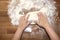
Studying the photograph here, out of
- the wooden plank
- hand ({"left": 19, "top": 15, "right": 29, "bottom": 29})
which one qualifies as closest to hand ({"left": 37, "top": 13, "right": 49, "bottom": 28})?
hand ({"left": 19, "top": 15, "right": 29, "bottom": 29})

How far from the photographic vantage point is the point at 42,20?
4.52 feet

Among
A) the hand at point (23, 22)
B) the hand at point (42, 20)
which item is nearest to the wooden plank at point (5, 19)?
the hand at point (23, 22)

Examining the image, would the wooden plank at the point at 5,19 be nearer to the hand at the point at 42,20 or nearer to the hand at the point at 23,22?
the hand at the point at 23,22

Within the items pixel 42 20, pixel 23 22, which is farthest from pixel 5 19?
pixel 42 20

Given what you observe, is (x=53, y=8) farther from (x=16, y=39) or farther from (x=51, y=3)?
(x=16, y=39)

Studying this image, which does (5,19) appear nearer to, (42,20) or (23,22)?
(23,22)

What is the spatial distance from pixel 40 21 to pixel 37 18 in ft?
0.13

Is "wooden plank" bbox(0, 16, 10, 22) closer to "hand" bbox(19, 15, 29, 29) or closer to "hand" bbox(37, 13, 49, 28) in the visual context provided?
"hand" bbox(19, 15, 29, 29)

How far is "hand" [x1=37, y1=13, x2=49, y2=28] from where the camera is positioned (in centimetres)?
137

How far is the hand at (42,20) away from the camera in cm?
137

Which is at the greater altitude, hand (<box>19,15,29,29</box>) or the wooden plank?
the wooden plank

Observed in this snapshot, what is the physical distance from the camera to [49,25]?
4.58 ft

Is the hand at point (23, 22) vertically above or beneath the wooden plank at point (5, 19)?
beneath

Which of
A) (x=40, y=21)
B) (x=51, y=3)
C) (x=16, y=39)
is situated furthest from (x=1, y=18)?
(x=51, y=3)
